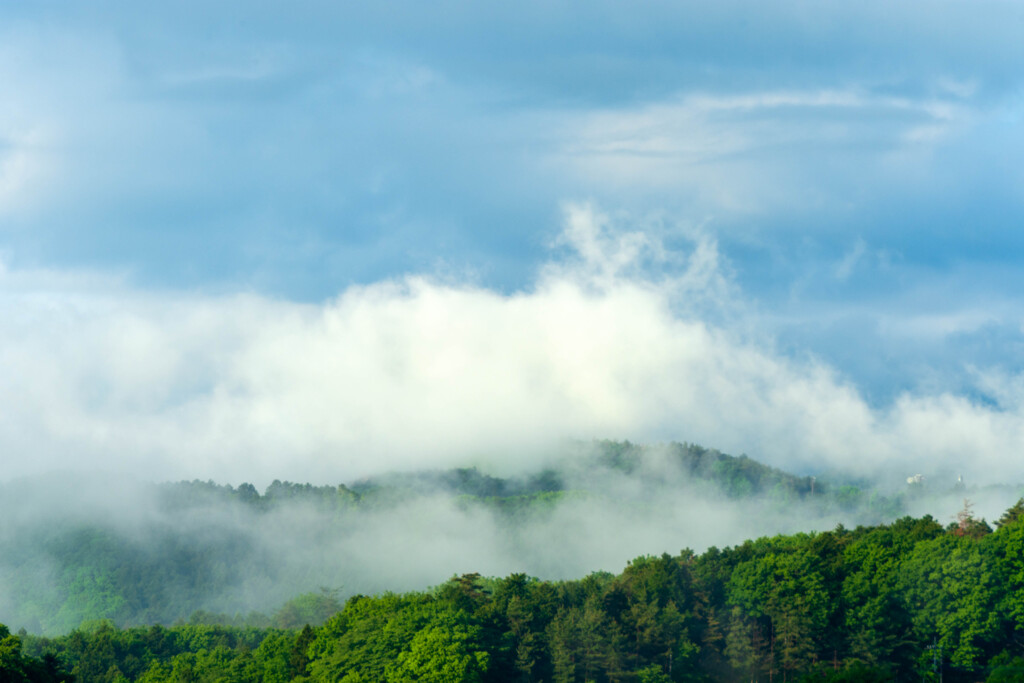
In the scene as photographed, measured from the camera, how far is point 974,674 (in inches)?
3509

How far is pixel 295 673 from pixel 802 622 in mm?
41991

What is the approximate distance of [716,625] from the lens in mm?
94688

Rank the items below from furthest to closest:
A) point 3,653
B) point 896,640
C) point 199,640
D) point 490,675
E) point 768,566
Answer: point 199,640 → point 768,566 → point 896,640 → point 490,675 → point 3,653

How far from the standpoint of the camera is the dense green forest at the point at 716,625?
85.4 metres

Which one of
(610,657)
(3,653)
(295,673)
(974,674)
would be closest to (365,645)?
(295,673)

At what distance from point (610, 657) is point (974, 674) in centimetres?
2984

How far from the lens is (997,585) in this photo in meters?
89.4

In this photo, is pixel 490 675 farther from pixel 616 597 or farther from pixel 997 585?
pixel 997 585

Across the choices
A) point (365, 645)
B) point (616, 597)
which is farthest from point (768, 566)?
point (365, 645)

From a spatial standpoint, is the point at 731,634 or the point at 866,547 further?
the point at 866,547

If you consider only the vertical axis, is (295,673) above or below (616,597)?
below

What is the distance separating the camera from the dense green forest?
85.4 metres

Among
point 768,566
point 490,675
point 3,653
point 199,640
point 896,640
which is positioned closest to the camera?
point 3,653

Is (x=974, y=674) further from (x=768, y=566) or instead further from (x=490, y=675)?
(x=490, y=675)
